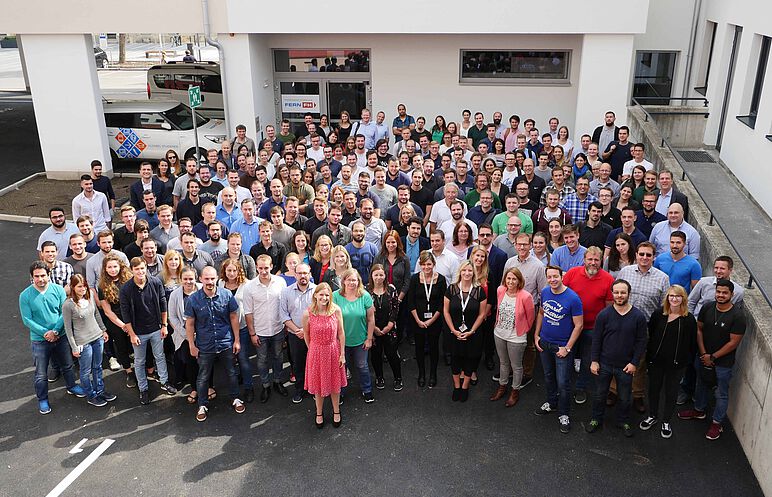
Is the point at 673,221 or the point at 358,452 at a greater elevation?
the point at 673,221

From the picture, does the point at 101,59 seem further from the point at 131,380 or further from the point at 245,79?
the point at 131,380

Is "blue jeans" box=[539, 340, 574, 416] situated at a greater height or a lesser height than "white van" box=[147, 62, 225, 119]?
lesser

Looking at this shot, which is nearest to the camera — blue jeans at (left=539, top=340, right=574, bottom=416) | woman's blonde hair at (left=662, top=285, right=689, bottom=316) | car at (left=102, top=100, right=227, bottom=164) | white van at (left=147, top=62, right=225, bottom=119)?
woman's blonde hair at (left=662, top=285, right=689, bottom=316)

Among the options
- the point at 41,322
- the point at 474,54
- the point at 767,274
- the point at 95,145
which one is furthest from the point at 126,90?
the point at 767,274

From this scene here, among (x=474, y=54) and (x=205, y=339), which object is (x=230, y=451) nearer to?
(x=205, y=339)

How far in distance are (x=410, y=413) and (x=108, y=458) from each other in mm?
3074

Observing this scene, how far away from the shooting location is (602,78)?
45.2 feet

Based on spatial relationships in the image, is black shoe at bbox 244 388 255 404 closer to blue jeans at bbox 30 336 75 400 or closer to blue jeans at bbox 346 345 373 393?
blue jeans at bbox 346 345 373 393

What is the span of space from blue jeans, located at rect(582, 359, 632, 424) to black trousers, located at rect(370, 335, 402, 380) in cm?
218

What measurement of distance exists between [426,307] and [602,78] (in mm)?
8478

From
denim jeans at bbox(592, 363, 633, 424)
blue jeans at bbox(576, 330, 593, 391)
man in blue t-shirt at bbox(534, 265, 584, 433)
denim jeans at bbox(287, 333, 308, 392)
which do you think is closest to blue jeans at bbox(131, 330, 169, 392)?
denim jeans at bbox(287, 333, 308, 392)

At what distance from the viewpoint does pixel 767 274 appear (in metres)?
8.43

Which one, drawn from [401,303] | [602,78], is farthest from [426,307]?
[602,78]

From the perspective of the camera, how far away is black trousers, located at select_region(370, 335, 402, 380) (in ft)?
25.1
